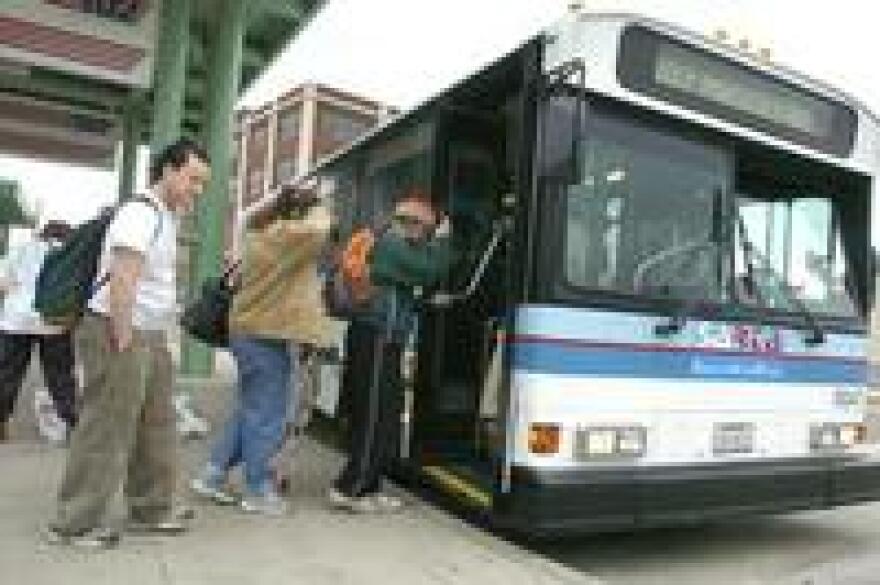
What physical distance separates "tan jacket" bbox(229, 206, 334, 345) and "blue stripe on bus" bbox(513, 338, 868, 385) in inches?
48.5

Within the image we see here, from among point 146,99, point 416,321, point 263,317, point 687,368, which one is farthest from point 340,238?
point 146,99

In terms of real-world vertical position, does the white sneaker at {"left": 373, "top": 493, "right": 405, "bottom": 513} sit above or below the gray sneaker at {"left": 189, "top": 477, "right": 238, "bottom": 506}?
below

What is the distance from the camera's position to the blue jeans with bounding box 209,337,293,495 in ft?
22.1

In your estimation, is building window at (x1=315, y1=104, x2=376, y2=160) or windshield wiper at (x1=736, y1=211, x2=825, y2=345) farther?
building window at (x1=315, y1=104, x2=376, y2=160)

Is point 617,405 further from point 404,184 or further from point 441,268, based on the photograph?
point 404,184

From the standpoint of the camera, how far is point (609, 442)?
6328 mm

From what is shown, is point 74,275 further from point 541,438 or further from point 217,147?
point 217,147

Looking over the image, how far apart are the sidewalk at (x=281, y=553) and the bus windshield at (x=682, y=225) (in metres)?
1.45

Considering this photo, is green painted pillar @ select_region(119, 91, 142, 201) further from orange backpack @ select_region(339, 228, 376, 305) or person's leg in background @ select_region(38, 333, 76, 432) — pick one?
orange backpack @ select_region(339, 228, 376, 305)

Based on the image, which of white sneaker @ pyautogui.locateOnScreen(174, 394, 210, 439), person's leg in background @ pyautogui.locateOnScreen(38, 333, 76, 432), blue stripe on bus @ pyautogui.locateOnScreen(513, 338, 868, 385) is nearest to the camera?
blue stripe on bus @ pyautogui.locateOnScreen(513, 338, 868, 385)

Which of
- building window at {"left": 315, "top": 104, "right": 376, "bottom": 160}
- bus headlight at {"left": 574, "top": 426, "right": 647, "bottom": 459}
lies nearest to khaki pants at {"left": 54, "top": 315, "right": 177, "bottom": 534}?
bus headlight at {"left": 574, "top": 426, "right": 647, "bottom": 459}

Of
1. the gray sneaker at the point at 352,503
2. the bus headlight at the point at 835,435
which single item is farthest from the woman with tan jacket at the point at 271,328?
the bus headlight at the point at 835,435

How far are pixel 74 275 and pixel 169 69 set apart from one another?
8434 millimetres

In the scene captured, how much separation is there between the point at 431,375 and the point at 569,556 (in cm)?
132
